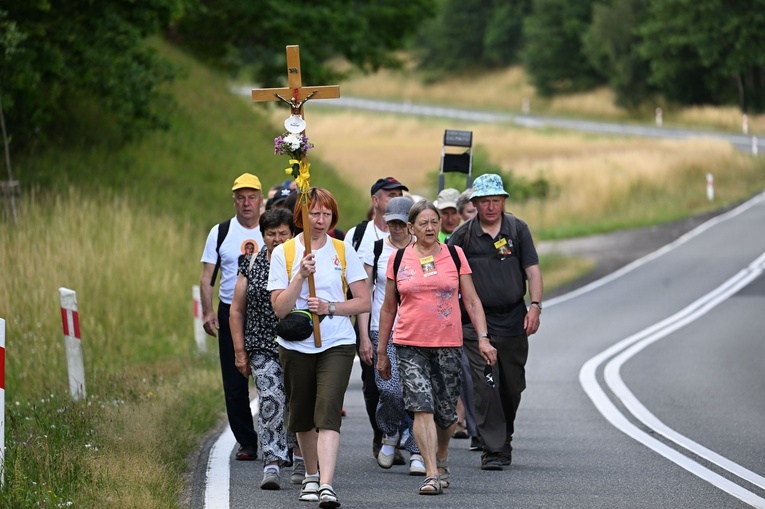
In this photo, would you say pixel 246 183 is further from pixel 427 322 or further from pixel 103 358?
pixel 103 358

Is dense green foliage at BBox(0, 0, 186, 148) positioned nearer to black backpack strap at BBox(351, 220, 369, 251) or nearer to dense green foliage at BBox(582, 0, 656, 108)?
black backpack strap at BBox(351, 220, 369, 251)

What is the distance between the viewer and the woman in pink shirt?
880cm

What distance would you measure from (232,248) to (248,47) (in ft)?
79.0

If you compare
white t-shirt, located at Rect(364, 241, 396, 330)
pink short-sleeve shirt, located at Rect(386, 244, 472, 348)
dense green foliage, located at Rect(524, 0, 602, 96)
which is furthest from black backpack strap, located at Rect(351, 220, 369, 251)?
dense green foliage, located at Rect(524, 0, 602, 96)

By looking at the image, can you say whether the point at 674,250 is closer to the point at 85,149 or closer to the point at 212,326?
the point at 85,149

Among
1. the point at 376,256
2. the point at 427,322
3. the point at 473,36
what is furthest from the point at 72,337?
the point at 473,36

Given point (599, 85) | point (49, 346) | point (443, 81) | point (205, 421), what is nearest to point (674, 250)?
point (49, 346)

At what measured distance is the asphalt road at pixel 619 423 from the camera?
8.52 metres

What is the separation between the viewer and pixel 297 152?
27.7 feet

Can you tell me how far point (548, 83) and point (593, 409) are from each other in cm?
7133

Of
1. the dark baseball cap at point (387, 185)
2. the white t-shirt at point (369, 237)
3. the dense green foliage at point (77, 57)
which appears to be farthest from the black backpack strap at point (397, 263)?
the dense green foliage at point (77, 57)

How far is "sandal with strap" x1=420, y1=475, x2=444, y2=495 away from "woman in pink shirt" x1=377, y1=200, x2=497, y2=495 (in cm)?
21

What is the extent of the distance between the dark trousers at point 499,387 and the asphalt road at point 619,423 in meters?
0.26

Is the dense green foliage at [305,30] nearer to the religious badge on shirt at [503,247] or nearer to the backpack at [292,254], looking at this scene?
Result: the religious badge on shirt at [503,247]
